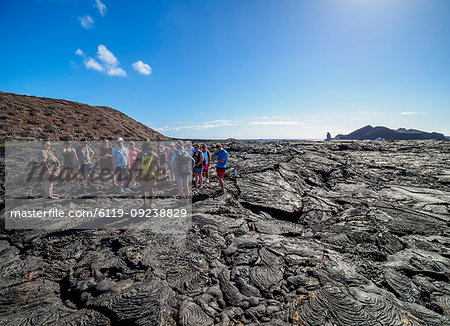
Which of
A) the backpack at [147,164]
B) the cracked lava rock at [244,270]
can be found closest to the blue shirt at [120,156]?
the backpack at [147,164]

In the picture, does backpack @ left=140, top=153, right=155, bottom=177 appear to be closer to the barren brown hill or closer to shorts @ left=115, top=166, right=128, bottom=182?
shorts @ left=115, top=166, right=128, bottom=182

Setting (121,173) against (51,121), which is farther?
(51,121)

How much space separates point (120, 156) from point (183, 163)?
3.01 metres

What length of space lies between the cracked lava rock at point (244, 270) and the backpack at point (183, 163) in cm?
142

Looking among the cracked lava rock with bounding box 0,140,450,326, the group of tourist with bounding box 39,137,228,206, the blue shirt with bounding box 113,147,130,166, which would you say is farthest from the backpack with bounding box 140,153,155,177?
the blue shirt with bounding box 113,147,130,166

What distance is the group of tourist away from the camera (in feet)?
19.9

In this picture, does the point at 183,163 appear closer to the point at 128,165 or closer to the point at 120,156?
the point at 120,156

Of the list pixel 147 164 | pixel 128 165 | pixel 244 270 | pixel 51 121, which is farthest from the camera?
pixel 51 121

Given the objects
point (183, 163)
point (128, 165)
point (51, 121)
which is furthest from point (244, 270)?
point (51, 121)

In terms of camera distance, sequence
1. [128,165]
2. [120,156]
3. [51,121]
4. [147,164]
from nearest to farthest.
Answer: [147,164], [120,156], [128,165], [51,121]

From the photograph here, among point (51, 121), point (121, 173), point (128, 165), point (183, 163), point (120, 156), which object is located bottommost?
point (121, 173)

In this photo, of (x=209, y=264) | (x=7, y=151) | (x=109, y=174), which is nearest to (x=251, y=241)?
(x=209, y=264)

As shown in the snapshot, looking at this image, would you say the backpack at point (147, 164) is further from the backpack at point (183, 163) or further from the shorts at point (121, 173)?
the shorts at point (121, 173)

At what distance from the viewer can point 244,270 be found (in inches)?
141
